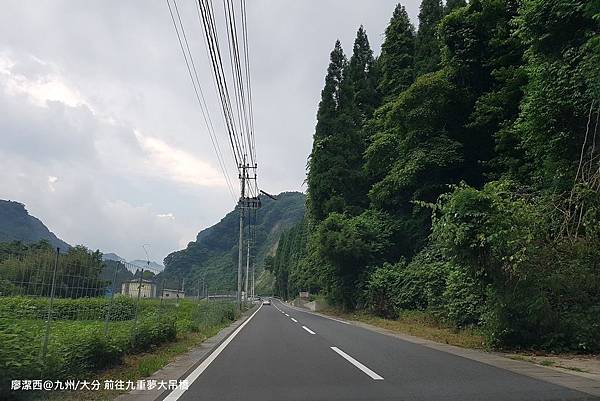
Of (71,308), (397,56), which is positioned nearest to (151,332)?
(71,308)

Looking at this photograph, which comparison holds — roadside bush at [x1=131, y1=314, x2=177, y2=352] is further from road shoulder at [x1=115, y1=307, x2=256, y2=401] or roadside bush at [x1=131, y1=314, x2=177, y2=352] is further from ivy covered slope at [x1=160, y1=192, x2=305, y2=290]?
ivy covered slope at [x1=160, y1=192, x2=305, y2=290]

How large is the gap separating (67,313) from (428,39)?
33110mm

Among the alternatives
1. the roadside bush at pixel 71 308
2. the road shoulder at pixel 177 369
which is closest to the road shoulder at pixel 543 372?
the road shoulder at pixel 177 369

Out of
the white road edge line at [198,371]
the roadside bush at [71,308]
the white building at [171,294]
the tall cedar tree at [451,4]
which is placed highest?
the tall cedar tree at [451,4]

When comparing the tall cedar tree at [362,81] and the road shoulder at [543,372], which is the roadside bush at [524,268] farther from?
the tall cedar tree at [362,81]

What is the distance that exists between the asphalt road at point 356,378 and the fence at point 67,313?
1.72 metres

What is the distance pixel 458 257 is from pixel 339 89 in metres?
35.2

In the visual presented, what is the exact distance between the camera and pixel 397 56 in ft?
123

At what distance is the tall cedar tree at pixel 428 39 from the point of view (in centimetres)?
3310

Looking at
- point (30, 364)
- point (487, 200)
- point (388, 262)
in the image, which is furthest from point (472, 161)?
point (30, 364)

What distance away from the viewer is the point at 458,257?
12.9 metres

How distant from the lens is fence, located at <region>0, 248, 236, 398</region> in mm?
6465

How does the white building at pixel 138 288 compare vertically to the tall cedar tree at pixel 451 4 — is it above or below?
below

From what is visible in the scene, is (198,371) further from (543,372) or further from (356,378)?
(543,372)
